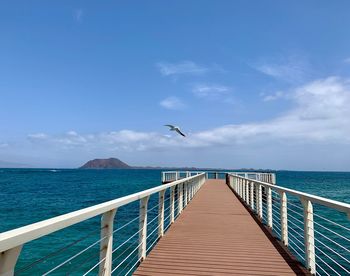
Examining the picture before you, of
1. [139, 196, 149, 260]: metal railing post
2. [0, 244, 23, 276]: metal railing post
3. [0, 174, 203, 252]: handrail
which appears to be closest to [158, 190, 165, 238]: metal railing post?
[139, 196, 149, 260]: metal railing post

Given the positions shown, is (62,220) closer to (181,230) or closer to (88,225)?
(181,230)

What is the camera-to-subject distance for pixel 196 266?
14.3 ft

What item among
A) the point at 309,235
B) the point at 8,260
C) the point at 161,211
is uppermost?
the point at 8,260

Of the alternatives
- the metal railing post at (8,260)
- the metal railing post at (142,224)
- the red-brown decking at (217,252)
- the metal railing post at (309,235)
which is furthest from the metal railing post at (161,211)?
the metal railing post at (8,260)

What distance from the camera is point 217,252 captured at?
5.14 meters

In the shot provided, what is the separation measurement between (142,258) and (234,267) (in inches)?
50.5

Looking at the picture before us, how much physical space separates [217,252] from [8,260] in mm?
4006

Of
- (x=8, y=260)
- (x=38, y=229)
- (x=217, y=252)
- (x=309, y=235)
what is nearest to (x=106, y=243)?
(x=38, y=229)

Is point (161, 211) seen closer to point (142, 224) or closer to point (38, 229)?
point (142, 224)

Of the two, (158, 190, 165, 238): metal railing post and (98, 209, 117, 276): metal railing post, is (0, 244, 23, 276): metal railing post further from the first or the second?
(158, 190, 165, 238): metal railing post

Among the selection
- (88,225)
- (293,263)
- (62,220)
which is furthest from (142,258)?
(88,225)

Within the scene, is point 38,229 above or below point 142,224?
above

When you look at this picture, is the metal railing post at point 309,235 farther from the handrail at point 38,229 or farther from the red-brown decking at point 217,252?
the handrail at point 38,229

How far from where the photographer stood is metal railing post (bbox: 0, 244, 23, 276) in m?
1.56
